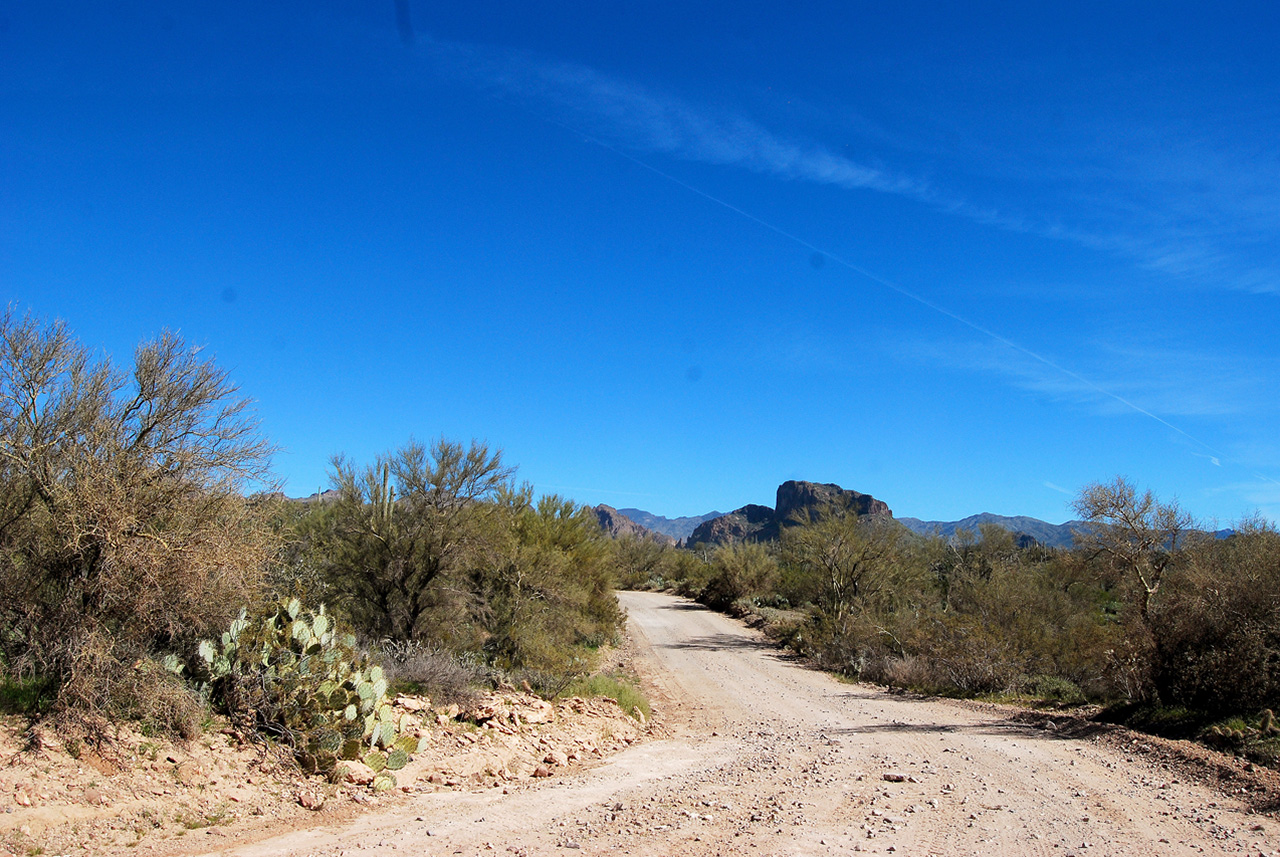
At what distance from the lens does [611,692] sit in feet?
52.9

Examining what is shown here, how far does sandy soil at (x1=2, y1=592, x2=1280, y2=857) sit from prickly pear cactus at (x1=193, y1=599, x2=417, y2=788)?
1029 mm

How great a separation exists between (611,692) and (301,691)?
7805 mm

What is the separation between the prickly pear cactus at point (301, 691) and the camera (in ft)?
30.5

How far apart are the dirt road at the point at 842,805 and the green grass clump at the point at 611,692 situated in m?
1.41

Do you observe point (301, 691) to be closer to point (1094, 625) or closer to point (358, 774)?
point (358, 774)

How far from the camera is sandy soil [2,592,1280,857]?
721 centimetres

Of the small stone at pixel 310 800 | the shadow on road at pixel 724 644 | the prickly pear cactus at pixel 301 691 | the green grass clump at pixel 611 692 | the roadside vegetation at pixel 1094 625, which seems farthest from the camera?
the shadow on road at pixel 724 644

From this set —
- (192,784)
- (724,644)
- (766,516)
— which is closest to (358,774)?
(192,784)

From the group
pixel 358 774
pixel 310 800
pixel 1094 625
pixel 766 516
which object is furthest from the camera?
pixel 766 516

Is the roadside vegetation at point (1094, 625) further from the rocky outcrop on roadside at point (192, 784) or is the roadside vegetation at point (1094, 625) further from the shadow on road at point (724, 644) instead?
the rocky outcrop on roadside at point (192, 784)

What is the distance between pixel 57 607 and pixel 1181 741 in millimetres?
14690

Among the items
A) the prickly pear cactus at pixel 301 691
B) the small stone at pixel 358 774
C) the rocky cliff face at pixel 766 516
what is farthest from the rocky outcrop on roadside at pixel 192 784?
the rocky cliff face at pixel 766 516

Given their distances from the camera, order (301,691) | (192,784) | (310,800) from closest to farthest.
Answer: (192,784) < (310,800) < (301,691)

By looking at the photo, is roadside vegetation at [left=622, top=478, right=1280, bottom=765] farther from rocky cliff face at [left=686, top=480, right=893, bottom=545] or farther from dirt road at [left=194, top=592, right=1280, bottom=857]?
rocky cliff face at [left=686, top=480, right=893, bottom=545]
